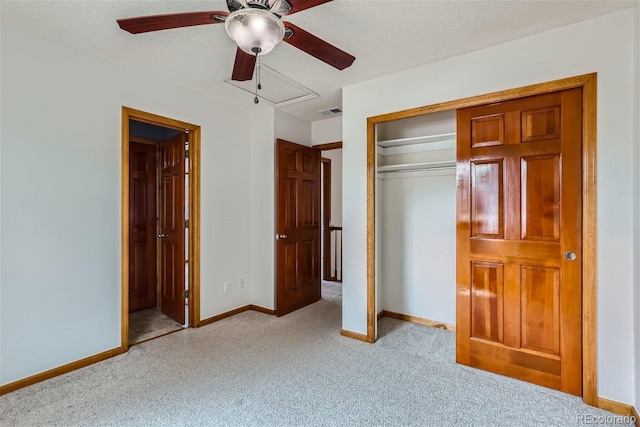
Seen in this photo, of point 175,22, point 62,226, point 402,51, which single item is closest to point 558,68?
point 402,51

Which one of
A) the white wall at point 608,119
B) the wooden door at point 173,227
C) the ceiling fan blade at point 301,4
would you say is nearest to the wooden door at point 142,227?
the wooden door at point 173,227

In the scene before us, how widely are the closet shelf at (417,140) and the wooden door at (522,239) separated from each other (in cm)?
54

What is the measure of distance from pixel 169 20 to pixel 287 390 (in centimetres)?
223

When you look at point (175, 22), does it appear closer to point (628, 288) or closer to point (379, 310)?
point (628, 288)

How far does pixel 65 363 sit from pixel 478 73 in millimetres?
3762

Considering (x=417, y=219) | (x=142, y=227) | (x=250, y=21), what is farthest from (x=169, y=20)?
(x=142, y=227)

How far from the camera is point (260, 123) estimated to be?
153 inches

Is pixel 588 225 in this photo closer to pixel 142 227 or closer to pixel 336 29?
pixel 336 29

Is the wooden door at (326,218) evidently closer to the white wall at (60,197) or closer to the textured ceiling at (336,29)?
the textured ceiling at (336,29)

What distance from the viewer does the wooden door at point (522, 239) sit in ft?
6.90

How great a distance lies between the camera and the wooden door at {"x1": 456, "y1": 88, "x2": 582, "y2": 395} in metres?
2.10

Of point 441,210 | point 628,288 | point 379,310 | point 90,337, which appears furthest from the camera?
point 379,310

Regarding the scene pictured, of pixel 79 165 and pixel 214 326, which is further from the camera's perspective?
pixel 214 326

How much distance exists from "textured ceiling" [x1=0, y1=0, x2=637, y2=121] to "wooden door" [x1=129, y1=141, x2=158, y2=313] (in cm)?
153
